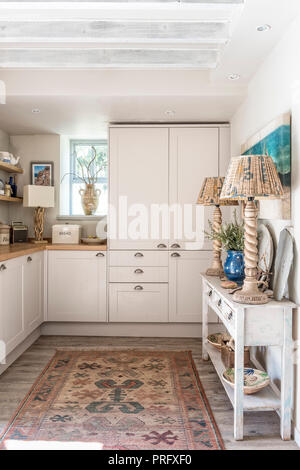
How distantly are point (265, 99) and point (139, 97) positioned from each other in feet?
3.49

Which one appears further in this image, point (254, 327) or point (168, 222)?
point (168, 222)

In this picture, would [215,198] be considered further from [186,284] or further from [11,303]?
[11,303]

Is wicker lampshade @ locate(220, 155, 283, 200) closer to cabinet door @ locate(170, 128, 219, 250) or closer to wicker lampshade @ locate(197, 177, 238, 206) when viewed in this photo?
wicker lampshade @ locate(197, 177, 238, 206)

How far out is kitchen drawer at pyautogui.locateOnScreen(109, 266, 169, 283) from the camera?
3789 millimetres

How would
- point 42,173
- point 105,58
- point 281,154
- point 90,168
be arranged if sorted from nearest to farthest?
point 281,154 < point 105,58 < point 42,173 < point 90,168

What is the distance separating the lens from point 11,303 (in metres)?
2.96

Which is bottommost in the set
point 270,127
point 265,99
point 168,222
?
point 168,222

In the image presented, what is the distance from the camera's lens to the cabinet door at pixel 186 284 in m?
3.77

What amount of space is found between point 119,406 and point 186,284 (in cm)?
164

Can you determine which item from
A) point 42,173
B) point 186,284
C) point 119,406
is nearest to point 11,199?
point 42,173
